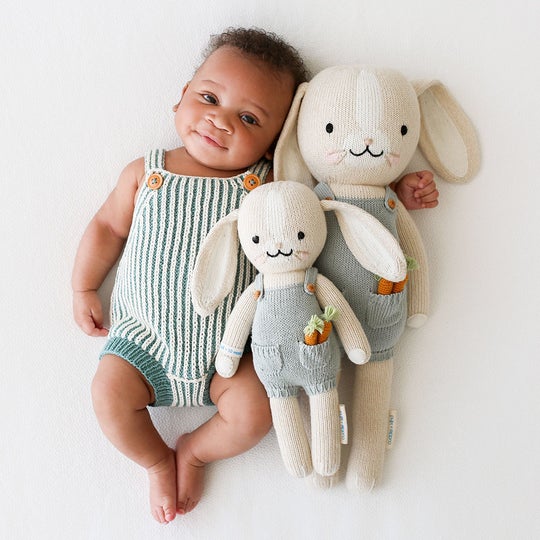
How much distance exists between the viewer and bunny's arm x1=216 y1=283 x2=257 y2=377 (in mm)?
1132

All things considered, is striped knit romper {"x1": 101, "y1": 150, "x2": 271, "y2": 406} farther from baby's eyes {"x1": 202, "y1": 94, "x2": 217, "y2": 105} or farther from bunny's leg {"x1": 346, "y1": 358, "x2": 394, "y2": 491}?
bunny's leg {"x1": 346, "y1": 358, "x2": 394, "y2": 491}

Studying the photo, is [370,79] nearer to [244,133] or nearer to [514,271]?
[244,133]

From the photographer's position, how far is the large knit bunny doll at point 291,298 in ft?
3.53

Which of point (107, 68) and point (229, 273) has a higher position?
point (107, 68)

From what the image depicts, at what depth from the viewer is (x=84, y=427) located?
4.18ft

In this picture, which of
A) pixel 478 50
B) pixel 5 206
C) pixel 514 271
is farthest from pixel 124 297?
pixel 478 50

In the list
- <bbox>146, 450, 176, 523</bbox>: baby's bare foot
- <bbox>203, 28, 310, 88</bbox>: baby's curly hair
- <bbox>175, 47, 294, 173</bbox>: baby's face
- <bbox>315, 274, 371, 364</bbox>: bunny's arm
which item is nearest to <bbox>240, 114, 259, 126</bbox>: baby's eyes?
<bbox>175, 47, 294, 173</bbox>: baby's face

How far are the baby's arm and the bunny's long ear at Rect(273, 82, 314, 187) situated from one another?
26 cm

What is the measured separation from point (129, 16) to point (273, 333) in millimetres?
725

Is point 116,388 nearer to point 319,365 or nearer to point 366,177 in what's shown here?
point 319,365

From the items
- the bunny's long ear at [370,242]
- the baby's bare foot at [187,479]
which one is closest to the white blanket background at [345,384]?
the baby's bare foot at [187,479]

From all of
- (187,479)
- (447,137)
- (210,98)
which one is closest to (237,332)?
(187,479)

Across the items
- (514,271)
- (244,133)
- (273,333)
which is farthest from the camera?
(514,271)

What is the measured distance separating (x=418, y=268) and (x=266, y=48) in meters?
0.48
